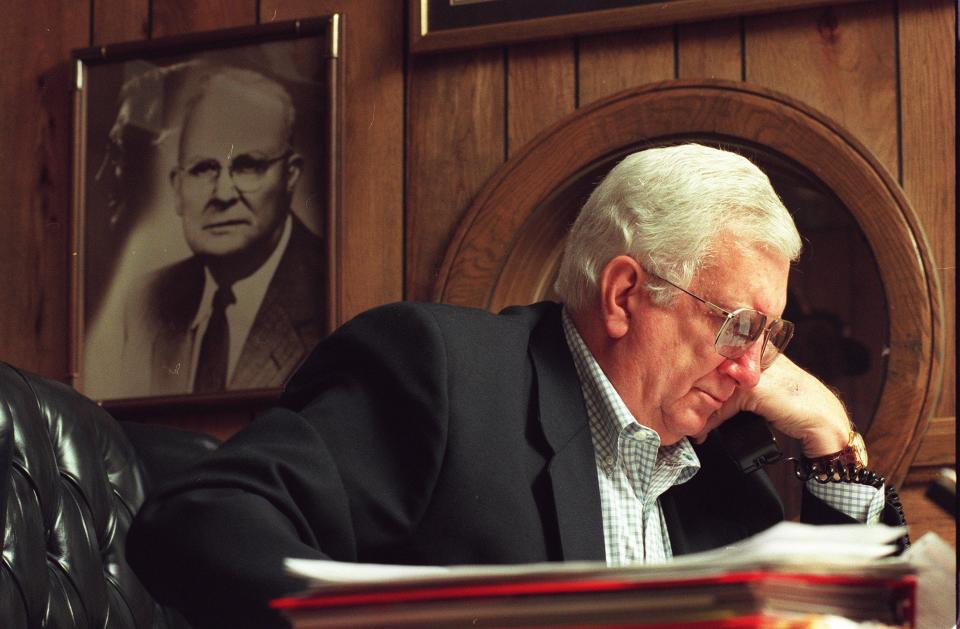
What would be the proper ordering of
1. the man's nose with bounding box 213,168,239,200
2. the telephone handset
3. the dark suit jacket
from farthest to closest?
1. the man's nose with bounding box 213,168,239,200
2. the telephone handset
3. the dark suit jacket

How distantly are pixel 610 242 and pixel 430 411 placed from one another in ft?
1.51

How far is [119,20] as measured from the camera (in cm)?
298

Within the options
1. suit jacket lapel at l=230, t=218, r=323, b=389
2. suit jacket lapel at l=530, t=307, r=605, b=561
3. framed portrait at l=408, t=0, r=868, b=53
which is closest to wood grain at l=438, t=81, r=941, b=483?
framed portrait at l=408, t=0, r=868, b=53

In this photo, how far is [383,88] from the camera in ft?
9.00

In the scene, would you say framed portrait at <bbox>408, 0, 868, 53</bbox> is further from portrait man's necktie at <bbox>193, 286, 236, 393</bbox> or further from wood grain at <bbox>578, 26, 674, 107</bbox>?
portrait man's necktie at <bbox>193, 286, 236, 393</bbox>

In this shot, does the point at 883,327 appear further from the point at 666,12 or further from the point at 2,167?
the point at 2,167

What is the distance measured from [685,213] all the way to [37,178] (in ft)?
6.11

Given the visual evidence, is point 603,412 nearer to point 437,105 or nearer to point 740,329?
point 740,329

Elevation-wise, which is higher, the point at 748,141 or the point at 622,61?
the point at 622,61

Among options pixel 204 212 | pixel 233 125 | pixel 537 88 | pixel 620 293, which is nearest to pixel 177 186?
pixel 204 212

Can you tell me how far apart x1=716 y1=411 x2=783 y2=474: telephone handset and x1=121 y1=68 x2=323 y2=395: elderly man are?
42.9 inches

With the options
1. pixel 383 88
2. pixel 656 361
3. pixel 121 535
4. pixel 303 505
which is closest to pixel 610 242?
pixel 656 361

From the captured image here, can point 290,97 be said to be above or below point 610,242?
Answer: above

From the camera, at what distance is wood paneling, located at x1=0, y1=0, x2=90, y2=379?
9.62 feet
